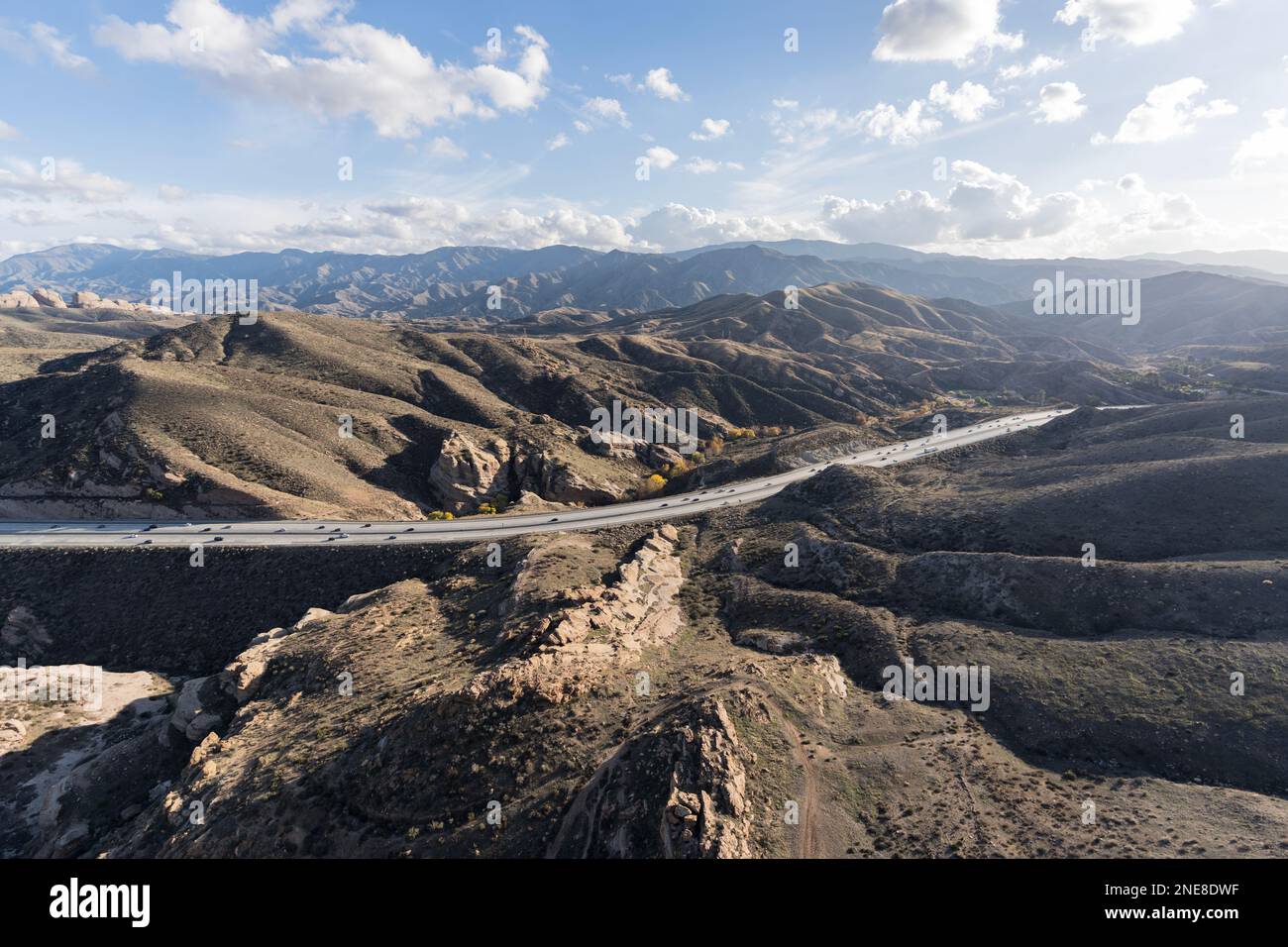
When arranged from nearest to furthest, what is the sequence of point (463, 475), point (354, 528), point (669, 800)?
1. point (669, 800)
2. point (354, 528)
3. point (463, 475)

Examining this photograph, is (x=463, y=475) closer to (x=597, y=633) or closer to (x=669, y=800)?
(x=597, y=633)

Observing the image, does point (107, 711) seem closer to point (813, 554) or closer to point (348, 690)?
point (348, 690)

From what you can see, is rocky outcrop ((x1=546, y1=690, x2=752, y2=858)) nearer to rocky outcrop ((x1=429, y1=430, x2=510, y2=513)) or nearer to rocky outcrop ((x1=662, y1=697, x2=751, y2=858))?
rocky outcrop ((x1=662, y1=697, x2=751, y2=858))

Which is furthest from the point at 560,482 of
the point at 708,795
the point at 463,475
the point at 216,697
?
the point at 708,795

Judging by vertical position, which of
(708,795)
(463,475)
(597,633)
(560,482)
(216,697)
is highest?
(463,475)

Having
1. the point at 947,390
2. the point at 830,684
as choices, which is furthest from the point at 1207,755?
the point at 947,390

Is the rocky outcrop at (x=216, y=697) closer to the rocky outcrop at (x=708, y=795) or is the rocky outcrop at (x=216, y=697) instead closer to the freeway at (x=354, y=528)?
the freeway at (x=354, y=528)

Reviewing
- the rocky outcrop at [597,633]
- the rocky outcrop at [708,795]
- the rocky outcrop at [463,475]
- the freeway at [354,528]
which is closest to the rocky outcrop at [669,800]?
the rocky outcrop at [708,795]
